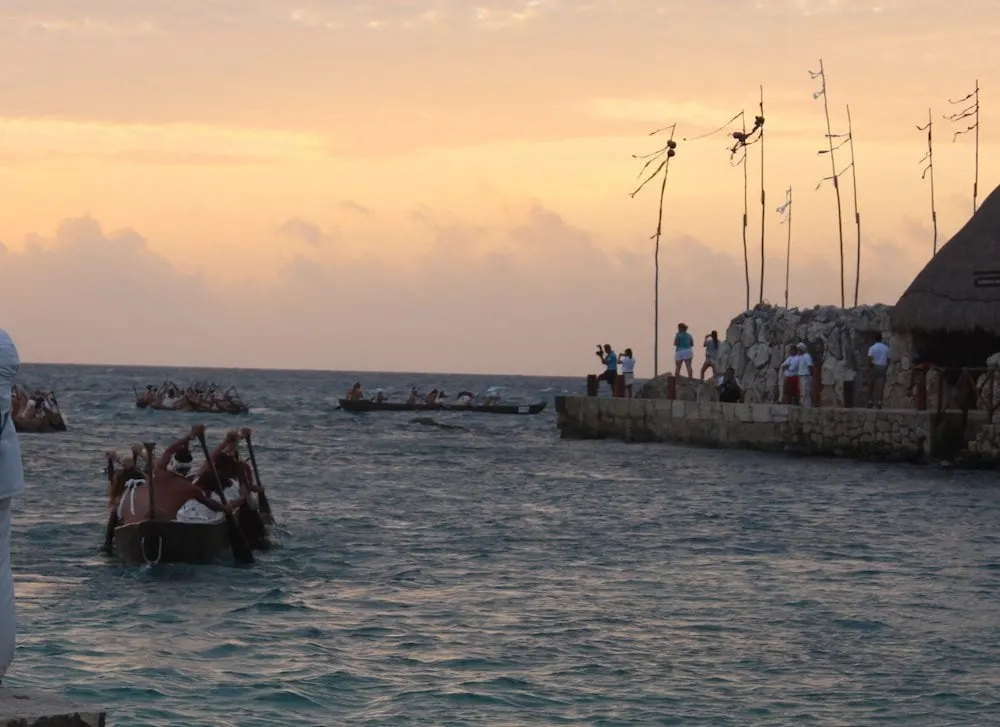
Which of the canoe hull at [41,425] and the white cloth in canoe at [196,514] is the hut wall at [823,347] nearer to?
the canoe hull at [41,425]

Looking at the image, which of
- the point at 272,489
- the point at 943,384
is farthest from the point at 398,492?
the point at 943,384

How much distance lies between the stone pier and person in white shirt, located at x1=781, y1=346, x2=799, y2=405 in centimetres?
36

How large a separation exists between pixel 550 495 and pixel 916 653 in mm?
16002

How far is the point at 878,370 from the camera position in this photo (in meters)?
36.2

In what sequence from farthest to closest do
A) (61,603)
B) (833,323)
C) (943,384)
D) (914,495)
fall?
(833,323), (943,384), (914,495), (61,603)

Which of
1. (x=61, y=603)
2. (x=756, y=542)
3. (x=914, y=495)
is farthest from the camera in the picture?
(x=914, y=495)

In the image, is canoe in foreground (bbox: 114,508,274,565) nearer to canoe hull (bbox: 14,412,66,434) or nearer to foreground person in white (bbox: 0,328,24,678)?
foreground person in white (bbox: 0,328,24,678)

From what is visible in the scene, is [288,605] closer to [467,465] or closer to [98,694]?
[98,694]

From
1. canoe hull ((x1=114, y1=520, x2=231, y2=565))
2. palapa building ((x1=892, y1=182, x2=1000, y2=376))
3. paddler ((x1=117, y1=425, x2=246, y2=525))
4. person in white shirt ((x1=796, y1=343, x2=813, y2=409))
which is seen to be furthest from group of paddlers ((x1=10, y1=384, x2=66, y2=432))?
canoe hull ((x1=114, y1=520, x2=231, y2=565))

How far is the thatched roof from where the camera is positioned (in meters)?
34.7

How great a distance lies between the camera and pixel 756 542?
20594mm

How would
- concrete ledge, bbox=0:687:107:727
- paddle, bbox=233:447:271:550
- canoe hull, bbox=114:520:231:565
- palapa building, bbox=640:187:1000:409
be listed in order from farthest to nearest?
palapa building, bbox=640:187:1000:409, paddle, bbox=233:447:271:550, canoe hull, bbox=114:520:231:565, concrete ledge, bbox=0:687:107:727

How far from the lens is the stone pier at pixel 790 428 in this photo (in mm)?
32656

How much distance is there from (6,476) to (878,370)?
32.0 m
